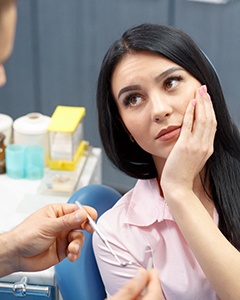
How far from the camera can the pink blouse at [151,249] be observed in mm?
1815

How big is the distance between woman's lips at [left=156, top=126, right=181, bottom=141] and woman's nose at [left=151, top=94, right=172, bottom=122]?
0.03 metres

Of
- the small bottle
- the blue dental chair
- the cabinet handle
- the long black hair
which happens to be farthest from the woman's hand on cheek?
the small bottle

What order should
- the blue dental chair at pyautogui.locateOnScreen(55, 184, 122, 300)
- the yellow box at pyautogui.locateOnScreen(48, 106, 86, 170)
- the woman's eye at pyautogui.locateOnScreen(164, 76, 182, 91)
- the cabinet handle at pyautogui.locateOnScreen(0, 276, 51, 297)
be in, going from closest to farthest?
the woman's eye at pyautogui.locateOnScreen(164, 76, 182, 91)
the blue dental chair at pyautogui.locateOnScreen(55, 184, 122, 300)
the cabinet handle at pyautogui.locateOnScreen(0, 276, 51, 297)
the yellow box at pyautogui.locateOnScreen(48, 106, 86, 170)

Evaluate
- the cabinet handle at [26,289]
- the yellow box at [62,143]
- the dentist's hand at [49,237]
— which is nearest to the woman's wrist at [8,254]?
the dentist's hand at [49,237]

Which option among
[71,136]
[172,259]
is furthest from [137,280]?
[71,136]

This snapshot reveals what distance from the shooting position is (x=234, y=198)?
189 centimetres

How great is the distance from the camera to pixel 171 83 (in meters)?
1.78

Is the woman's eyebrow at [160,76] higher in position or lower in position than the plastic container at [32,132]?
higher

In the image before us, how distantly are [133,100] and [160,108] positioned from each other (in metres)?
0.10

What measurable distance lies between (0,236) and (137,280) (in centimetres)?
58

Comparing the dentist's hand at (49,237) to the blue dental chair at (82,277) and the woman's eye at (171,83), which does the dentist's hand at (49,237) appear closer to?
the blue dental chair at (82,277)

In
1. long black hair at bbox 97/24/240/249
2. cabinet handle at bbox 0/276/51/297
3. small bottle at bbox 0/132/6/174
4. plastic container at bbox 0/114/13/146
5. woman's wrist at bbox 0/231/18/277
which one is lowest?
cabinet handle at bbox 0/276/51/297

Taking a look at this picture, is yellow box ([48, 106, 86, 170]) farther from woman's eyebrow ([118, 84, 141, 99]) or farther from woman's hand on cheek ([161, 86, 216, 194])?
woman's hand on cheek ([161, 86, 216, 194])

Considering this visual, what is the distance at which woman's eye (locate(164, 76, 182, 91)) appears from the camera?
178 cm
